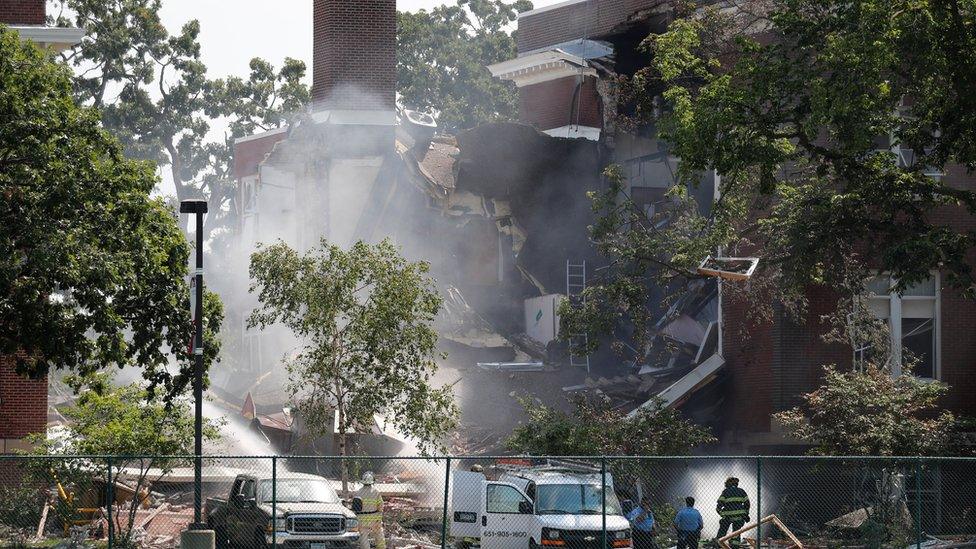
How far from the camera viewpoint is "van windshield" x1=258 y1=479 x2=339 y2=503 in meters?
21.6

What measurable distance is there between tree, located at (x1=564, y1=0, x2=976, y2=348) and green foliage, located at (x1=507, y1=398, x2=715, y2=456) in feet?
10.2

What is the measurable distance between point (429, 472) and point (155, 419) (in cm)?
894

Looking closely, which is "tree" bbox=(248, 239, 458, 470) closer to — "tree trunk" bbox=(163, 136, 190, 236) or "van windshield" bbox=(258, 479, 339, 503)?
"van windshield" bbox=(258, 479, 339, 503)

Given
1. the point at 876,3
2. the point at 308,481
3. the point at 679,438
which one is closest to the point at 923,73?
the point at 876,3

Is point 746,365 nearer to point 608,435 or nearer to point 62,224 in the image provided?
point 608,435

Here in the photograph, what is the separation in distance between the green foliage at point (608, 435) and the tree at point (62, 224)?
1058 centimetres

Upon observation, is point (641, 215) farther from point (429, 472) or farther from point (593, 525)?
point (593, 525)

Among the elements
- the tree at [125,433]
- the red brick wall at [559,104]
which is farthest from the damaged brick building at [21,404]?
the red brick wall at [559,104]

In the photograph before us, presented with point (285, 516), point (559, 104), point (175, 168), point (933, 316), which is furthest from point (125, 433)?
point (175, 168)

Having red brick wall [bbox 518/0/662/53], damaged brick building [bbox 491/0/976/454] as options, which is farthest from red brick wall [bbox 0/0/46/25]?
red brick wall [bbox 518/0/662/53]

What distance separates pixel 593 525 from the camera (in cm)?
2112

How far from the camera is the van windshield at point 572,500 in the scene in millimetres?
21453

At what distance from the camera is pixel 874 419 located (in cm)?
2738

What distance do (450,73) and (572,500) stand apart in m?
70.4
